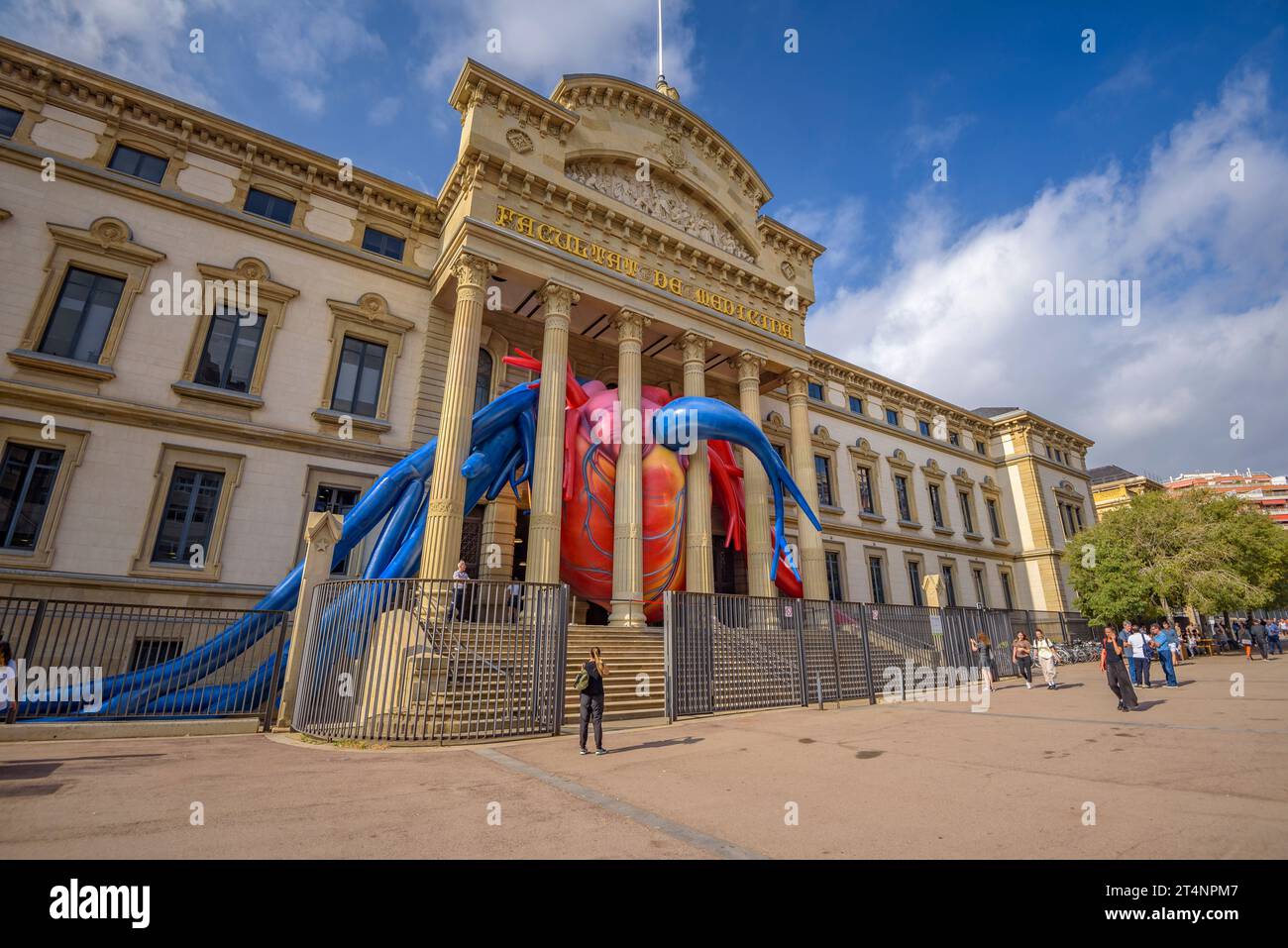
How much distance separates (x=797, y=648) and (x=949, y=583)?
76.4 ft

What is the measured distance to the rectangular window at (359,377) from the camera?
53.7ft

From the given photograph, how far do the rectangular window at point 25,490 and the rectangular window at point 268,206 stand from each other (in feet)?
26.5

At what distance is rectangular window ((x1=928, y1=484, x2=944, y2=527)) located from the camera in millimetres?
33281

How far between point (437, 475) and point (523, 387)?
3.72 m

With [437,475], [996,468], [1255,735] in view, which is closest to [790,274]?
[437,475]

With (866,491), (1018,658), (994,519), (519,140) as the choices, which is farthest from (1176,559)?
(519,140)

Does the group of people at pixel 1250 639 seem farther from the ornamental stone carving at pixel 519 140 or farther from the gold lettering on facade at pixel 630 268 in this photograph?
the ornamental stone carving at pixel 519 140

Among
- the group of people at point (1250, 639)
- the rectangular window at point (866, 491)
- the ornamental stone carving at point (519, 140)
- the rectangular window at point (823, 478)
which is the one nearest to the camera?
the ornamental stone carving at point (519, 140)

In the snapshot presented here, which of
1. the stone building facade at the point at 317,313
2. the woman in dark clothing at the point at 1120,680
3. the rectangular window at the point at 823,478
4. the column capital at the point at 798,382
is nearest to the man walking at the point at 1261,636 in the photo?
the rectangular window at the point at 823,478

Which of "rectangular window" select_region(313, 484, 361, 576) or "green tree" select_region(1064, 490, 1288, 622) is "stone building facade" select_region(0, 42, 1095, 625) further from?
"green tree" select_region(1064, 490, 1288, 622)

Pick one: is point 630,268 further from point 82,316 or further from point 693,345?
point 82,316

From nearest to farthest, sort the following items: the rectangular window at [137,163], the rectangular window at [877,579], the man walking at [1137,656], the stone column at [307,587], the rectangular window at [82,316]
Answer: the stone column at [307,587] → the rectangular window at [82,316] → the man walking at [1137,656] → the rectangular window at [137,163] → the rectangular window at [877,579]

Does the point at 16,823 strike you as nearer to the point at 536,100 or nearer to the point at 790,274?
the point at 536,100

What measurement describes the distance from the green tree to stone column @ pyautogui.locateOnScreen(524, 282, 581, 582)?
27.7 metres
